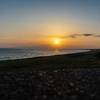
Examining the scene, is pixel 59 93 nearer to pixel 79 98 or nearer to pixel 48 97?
pixel 48 97

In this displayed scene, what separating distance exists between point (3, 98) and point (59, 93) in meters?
3.53

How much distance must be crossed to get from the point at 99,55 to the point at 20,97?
38.3 m

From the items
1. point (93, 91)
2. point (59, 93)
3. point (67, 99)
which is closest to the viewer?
point (67, 99)

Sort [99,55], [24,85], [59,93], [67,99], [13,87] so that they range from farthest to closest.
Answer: [99,55] → [24,85] → [13,87] → [59,93] → [67,99]

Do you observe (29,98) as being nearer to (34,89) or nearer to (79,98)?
(34,89)

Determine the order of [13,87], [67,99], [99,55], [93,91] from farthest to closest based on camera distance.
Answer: [99,55] < [13,87] < [93,91] < [67,99]

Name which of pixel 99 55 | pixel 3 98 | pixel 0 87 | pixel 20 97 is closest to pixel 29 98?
pixel 20 97

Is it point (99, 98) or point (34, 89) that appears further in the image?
point (34, 89)

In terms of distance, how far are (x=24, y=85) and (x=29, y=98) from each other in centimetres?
215

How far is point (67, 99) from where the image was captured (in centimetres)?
605

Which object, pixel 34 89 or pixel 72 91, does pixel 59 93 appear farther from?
pixel 34 89

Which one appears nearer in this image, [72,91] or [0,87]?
[72,91]

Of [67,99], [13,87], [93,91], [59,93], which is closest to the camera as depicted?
[67,99]

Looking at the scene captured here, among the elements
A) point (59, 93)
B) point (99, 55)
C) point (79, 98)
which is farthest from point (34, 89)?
point (99, 55)
